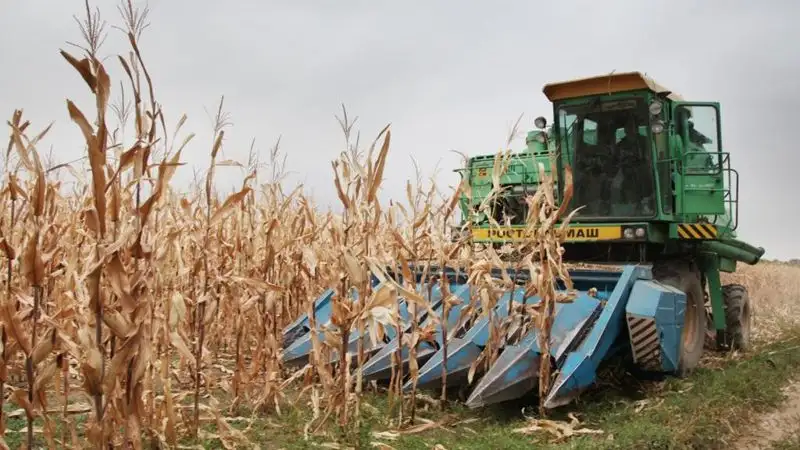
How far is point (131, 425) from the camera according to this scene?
2.77m

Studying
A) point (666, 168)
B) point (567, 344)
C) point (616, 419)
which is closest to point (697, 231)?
point (666, 168)

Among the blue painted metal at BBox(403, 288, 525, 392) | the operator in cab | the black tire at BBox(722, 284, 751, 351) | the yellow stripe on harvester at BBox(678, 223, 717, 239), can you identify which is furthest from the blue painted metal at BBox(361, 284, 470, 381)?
the black tire at BBox(722, 284, 751, 351)

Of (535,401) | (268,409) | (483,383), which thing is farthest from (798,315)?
(268,409)

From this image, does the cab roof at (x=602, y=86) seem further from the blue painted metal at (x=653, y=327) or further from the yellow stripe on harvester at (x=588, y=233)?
the blue painted metal at (x=653, y=327)

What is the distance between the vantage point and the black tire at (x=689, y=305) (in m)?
6.18

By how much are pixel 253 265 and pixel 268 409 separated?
120 centimetres

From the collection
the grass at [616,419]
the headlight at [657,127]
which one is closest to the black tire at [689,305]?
the grass at [616,419]

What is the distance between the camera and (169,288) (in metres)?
4.59

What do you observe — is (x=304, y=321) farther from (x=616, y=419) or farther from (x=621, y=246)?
(x=621, y=246)

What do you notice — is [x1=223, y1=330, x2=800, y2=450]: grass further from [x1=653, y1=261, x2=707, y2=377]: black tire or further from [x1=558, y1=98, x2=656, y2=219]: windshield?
[x1=558, y1=98, x2=656, y2=219]: windshield

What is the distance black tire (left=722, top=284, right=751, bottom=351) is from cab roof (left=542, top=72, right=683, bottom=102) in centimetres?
243

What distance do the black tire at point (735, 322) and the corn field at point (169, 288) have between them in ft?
11.8

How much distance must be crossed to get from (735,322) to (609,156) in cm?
241

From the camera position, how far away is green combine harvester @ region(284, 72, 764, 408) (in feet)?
15.7
